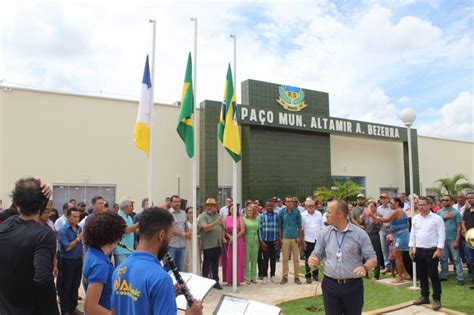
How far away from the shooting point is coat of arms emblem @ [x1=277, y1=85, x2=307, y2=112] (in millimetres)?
19672

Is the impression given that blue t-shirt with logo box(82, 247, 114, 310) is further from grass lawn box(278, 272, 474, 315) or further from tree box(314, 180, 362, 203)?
tree box(314, 180, 362, 203)

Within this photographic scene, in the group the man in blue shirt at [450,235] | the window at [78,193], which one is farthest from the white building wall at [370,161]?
the man in blue shirt at [450,235]

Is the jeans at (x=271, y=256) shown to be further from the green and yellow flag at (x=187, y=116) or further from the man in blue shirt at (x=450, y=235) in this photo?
the man in blue shirt at (x=450, y=235)

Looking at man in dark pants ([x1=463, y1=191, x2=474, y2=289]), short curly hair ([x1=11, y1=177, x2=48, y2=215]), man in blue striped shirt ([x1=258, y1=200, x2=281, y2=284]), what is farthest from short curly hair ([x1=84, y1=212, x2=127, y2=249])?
man in dark pants ([x1=463, y1=191, x2=474, y2=289])

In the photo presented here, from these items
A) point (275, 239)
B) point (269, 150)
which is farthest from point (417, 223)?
point (269, 150)

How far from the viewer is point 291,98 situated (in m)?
20.1

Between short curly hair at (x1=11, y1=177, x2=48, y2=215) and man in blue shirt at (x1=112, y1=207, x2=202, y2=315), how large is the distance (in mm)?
883

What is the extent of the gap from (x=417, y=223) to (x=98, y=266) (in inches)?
239

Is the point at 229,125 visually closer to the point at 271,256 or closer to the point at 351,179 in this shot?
the point at 271,256

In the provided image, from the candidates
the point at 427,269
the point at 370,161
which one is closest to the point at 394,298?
the point at 427,269

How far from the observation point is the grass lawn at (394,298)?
269 inches

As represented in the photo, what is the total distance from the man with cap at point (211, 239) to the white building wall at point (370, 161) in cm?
1450

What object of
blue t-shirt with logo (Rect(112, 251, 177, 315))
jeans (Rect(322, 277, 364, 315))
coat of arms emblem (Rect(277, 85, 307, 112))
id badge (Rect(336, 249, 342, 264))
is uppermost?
coat of arms emblem (Rect(277, 85, 307, 112))

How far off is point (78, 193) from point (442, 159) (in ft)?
77.8
